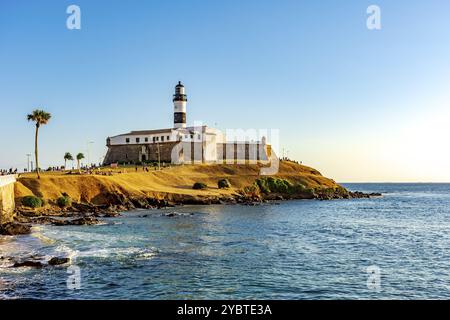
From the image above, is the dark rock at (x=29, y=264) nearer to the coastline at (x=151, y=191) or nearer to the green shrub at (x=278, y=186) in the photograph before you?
the coastline at (x=151, y=191)

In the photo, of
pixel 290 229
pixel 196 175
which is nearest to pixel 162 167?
pixel 196 175

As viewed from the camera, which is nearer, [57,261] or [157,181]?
[57,261]

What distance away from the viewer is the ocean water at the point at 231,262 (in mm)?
22234

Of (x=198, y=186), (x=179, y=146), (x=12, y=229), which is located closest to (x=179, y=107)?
(x=179, y=146)

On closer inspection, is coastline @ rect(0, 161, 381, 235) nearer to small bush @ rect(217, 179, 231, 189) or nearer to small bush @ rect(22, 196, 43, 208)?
small bush @ rect(22, 196, 43, 208)

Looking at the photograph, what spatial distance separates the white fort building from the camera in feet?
398

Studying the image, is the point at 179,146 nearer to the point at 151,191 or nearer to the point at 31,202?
the point at 151,191

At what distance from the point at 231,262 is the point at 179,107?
9725 centimetres

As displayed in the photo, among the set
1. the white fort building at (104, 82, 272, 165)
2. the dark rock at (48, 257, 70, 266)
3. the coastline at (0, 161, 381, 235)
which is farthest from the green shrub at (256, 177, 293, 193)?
the dark rock at (48, 257, 70, 266)

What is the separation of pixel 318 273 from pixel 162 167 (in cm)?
8607

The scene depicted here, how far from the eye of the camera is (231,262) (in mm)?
29516

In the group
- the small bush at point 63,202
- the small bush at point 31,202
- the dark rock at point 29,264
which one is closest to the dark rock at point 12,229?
the dark rock at point 29,264

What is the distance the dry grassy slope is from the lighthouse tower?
55.1 ft
